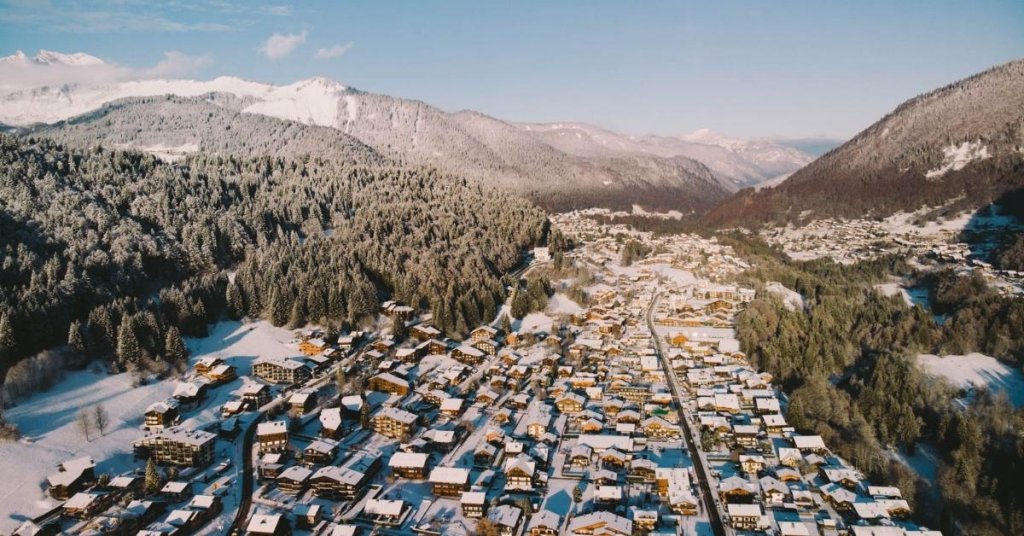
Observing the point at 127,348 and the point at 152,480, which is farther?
the point at 127,348

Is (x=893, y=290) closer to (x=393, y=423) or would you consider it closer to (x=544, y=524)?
(x=393, y=423)

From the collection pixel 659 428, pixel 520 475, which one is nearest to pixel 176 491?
pixel 520 475

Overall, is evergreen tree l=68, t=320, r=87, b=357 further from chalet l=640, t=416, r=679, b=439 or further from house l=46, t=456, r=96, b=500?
chalet l=640, t=416, r=679, b=439

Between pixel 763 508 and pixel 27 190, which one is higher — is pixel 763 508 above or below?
below

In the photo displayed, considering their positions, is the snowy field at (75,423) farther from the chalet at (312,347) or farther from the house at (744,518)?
the house at (744,518)

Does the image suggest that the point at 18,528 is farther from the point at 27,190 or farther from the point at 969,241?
the point at 969,241

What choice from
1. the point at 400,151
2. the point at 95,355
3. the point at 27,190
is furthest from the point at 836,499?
the point at 400,151

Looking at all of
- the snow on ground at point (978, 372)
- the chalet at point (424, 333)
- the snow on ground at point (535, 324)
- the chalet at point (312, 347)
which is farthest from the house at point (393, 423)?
the snow on ground at point (978, 372)
